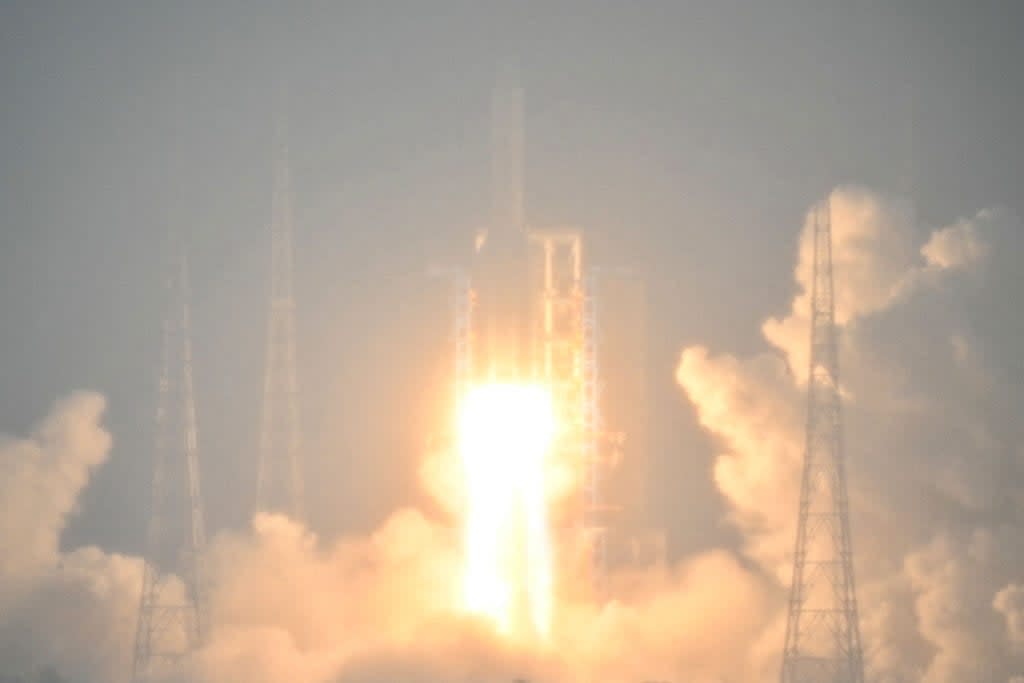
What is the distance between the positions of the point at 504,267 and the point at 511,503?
7938 millimetres

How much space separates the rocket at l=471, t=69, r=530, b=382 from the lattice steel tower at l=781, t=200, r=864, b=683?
9.21 metres

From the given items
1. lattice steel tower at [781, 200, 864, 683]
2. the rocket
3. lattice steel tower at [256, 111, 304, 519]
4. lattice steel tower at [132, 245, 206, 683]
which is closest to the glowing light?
the rocket

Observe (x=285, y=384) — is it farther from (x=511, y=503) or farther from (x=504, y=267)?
(x=504, y=267)

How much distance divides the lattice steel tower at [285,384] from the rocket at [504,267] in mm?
7796

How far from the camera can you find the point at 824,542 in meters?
64.3

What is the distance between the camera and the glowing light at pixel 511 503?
2606 inches

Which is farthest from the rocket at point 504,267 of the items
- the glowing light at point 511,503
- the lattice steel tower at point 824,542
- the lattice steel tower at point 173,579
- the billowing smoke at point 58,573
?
the billowing smoke at point 58,573

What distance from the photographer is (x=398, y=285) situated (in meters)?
78.7

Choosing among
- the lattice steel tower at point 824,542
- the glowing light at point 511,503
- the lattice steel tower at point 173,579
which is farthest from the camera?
the glowing light at point 511,503

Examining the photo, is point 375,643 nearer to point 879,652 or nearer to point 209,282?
point 879,652

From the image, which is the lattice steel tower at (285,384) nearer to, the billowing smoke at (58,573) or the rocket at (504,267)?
the billowing smoke at (58,573)

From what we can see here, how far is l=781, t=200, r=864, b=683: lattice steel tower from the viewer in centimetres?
5688

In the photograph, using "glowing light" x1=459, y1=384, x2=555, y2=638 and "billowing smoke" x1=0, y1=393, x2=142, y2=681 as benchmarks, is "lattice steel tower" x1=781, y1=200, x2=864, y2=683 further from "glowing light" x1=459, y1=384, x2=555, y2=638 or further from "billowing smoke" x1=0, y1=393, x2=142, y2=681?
"billowing smoke" x1=0, y1=393, x2=142, y2=681

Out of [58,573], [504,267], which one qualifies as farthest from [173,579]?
[504,267]
